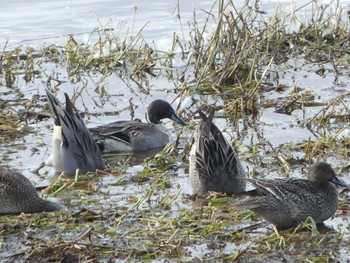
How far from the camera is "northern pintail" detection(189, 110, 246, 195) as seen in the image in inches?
338

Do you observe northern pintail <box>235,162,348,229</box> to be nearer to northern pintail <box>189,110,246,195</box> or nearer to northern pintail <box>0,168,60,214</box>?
northern pintail <box>189,110,246,195</box>

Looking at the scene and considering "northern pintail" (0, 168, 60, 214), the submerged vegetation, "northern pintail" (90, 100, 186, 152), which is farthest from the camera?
"northern pintail" (90, 100, 186, 152)

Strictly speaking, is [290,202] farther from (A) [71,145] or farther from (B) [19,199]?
(A) [71,145]

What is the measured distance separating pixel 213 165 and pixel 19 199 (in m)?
1.75

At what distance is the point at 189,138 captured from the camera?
33.6ft

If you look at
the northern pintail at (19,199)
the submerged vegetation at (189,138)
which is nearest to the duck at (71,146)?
the submerged vegetation at (189,138)

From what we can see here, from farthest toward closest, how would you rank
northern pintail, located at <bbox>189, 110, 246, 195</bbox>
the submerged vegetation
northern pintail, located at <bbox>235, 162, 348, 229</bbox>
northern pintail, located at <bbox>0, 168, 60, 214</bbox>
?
northern pintail, located at <bbox>189, 110, 246, 195</bbox> → northern pintail, located at <bbox>0, 168, 60, 214</bbox> → northern pintail, located at <bbox>235, 162, 348, 229</bbox> → the submerged vegetation

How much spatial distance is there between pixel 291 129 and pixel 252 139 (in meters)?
0.51

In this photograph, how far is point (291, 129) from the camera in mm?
10336

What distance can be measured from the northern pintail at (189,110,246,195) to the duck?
1.14 metres

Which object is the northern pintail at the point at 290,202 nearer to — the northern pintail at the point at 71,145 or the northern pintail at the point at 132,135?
the northern pintail at the point at 71,145

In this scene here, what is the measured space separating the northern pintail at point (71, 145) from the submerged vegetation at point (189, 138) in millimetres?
218

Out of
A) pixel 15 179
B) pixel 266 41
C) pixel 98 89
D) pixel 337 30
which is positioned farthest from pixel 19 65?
pixel 15 179

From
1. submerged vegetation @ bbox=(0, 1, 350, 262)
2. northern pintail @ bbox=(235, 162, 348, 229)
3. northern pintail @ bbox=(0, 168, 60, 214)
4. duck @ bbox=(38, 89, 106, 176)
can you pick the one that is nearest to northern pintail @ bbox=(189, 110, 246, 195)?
submerged vegetation @ bbox=(0, 1, 350, 262)
